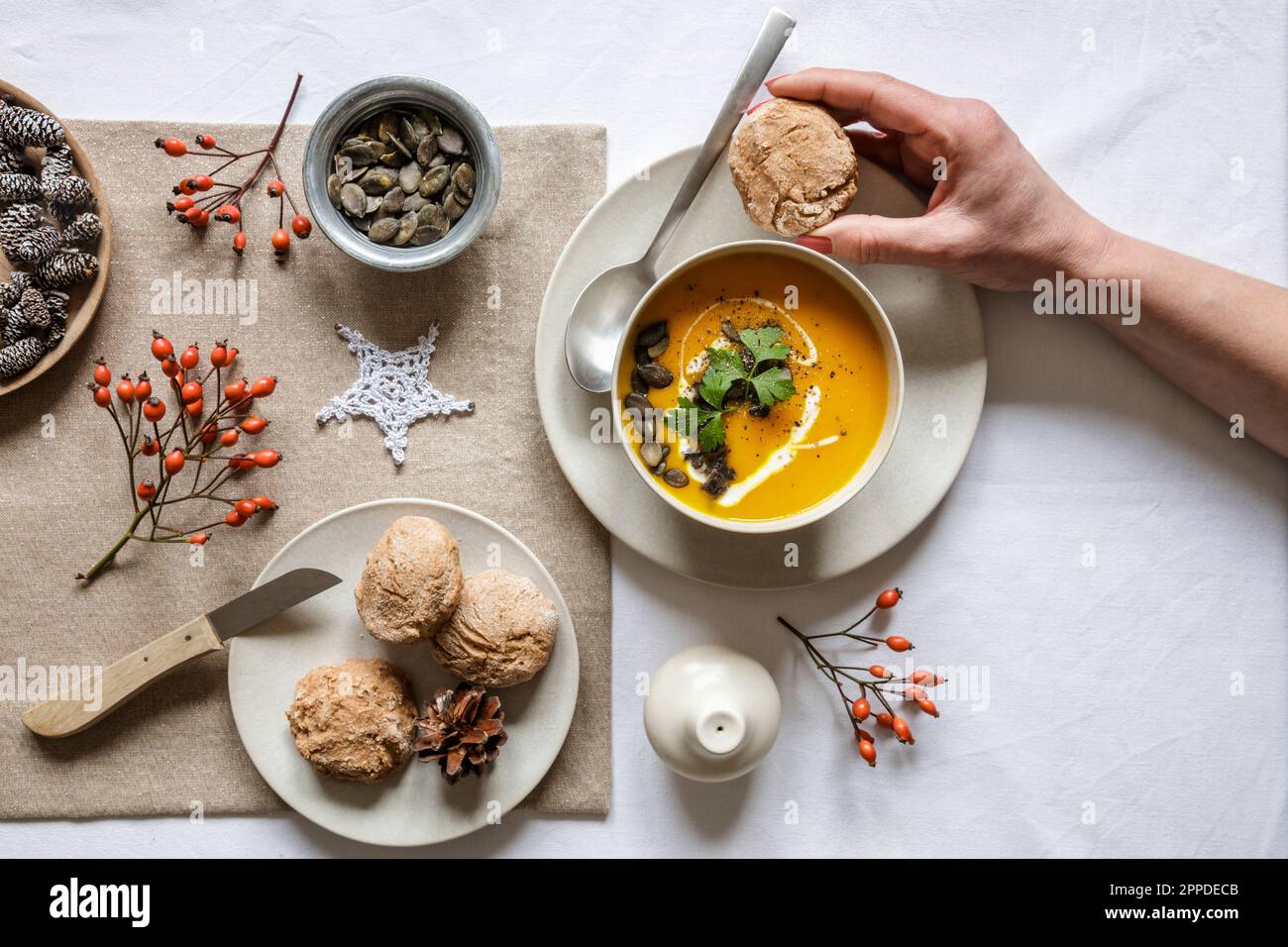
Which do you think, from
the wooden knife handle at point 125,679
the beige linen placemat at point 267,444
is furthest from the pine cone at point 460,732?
the wooden knife handle at point 125,679

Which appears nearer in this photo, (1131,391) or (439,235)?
(439,235)

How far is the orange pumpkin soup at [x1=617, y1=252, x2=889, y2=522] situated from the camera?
4.64ft

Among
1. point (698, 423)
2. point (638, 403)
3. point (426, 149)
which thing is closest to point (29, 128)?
point (426, 149)

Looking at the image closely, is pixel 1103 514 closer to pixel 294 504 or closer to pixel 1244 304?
pixel 1244 304

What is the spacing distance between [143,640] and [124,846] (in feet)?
1.23

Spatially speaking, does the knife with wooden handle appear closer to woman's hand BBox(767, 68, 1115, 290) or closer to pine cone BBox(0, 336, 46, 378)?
pine cone BBox(0, 336, 46, 378)

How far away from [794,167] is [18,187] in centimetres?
131

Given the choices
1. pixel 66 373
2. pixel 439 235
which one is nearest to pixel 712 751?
pixel 439 235

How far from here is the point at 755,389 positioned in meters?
1.39

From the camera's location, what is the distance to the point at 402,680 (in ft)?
4.99

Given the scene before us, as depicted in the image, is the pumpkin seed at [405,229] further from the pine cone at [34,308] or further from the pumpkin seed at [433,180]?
the pine cone at [34,308]

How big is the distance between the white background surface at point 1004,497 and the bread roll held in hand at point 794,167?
25cm

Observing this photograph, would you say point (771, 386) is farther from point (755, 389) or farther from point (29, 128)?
point (29, 128)

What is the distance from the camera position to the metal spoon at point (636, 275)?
1.46 meters
